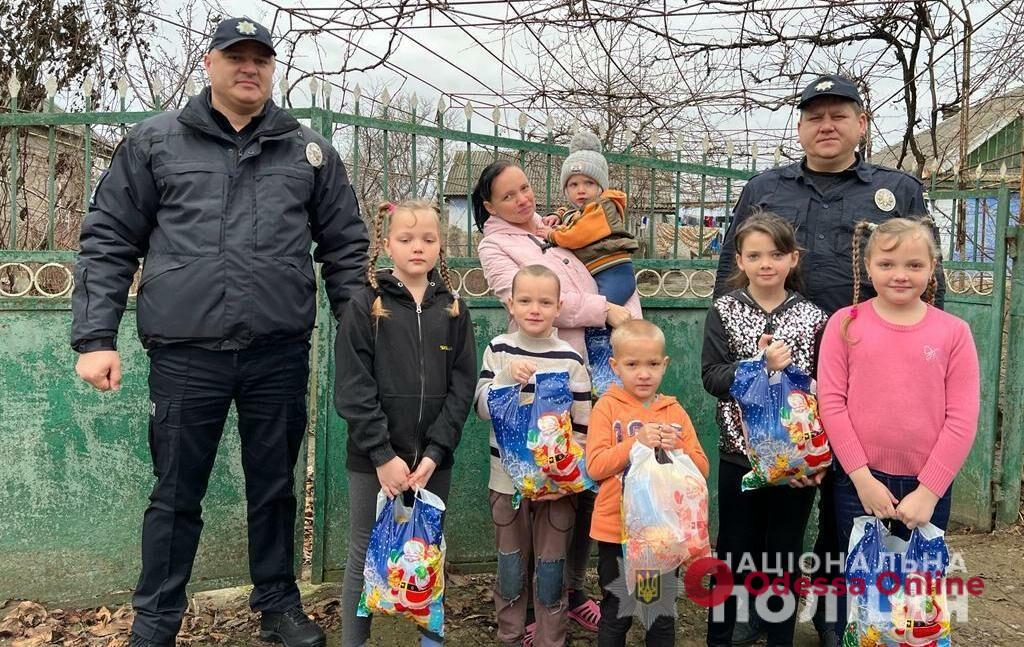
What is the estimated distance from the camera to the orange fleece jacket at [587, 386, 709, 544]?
2.66m

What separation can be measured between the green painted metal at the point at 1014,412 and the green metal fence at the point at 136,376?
5.64 feet

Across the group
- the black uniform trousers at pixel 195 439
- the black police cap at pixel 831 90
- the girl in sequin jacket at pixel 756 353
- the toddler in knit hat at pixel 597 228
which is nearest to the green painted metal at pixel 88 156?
the black uniform trousers at pixel 195 439

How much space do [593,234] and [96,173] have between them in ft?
7.40

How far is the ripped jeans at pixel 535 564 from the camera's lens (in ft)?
9.43

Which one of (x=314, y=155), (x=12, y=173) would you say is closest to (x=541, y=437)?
(x=314, y=155)

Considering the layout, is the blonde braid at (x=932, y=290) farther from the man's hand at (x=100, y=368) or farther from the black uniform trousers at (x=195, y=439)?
the man's hand at (x=100, y=368)

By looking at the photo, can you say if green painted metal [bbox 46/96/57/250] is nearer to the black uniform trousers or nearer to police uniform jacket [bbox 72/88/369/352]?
police uniform jacket [bbox 72/88/369/352]

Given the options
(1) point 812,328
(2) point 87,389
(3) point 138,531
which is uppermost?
(1) point 812,328

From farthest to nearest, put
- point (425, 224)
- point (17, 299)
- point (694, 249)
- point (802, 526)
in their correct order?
point (694, 249), point (17, 299), point (802, 526), point (425, 224)

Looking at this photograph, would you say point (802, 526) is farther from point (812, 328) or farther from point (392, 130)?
point (392, 130)

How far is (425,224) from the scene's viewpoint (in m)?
2.69

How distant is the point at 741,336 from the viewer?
9.14ft

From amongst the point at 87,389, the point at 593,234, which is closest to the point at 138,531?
the point at 87,389

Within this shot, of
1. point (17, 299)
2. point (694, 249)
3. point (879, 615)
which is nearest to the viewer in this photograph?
point (879, 615)
